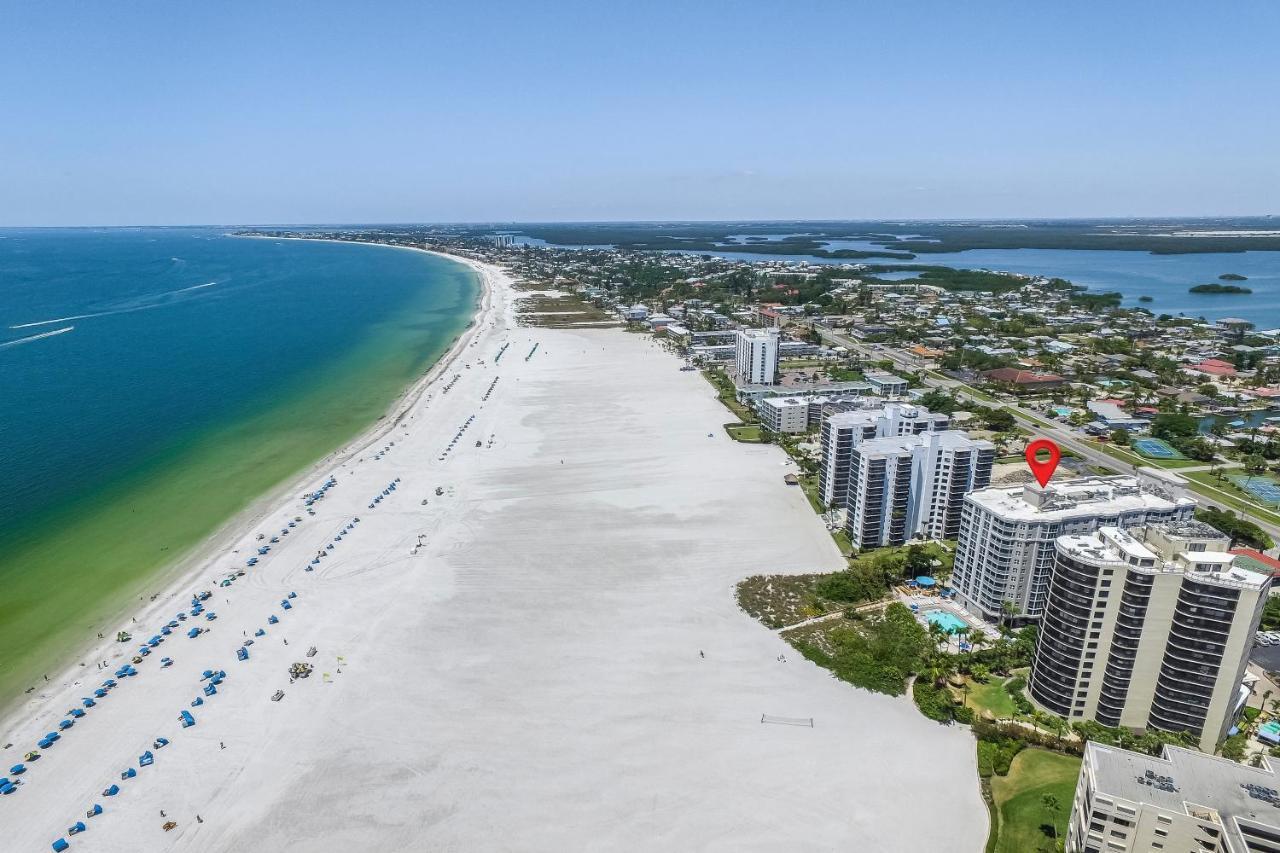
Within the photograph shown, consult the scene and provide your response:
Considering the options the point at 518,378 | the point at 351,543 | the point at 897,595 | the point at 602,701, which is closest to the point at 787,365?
the point at 518,378

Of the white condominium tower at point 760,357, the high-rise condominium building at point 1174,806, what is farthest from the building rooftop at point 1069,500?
the white condominium tower at point 760,357

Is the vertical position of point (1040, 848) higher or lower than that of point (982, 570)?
lower

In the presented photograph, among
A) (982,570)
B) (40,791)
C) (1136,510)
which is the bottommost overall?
(40,791)

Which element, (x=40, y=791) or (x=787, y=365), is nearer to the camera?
(x=40, y=791)

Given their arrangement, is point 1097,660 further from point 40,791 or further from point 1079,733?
point 40,791

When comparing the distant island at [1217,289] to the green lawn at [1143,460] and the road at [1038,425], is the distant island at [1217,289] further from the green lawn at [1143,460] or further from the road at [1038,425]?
the green lawn at [1143,460]

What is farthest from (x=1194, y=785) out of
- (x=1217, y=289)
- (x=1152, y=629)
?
(x=1217, y=289)

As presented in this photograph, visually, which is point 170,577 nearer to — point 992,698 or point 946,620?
point 946,620

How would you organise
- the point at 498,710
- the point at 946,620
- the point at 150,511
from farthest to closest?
the point at 150,511
the point at 946,620
the point at 498,710
